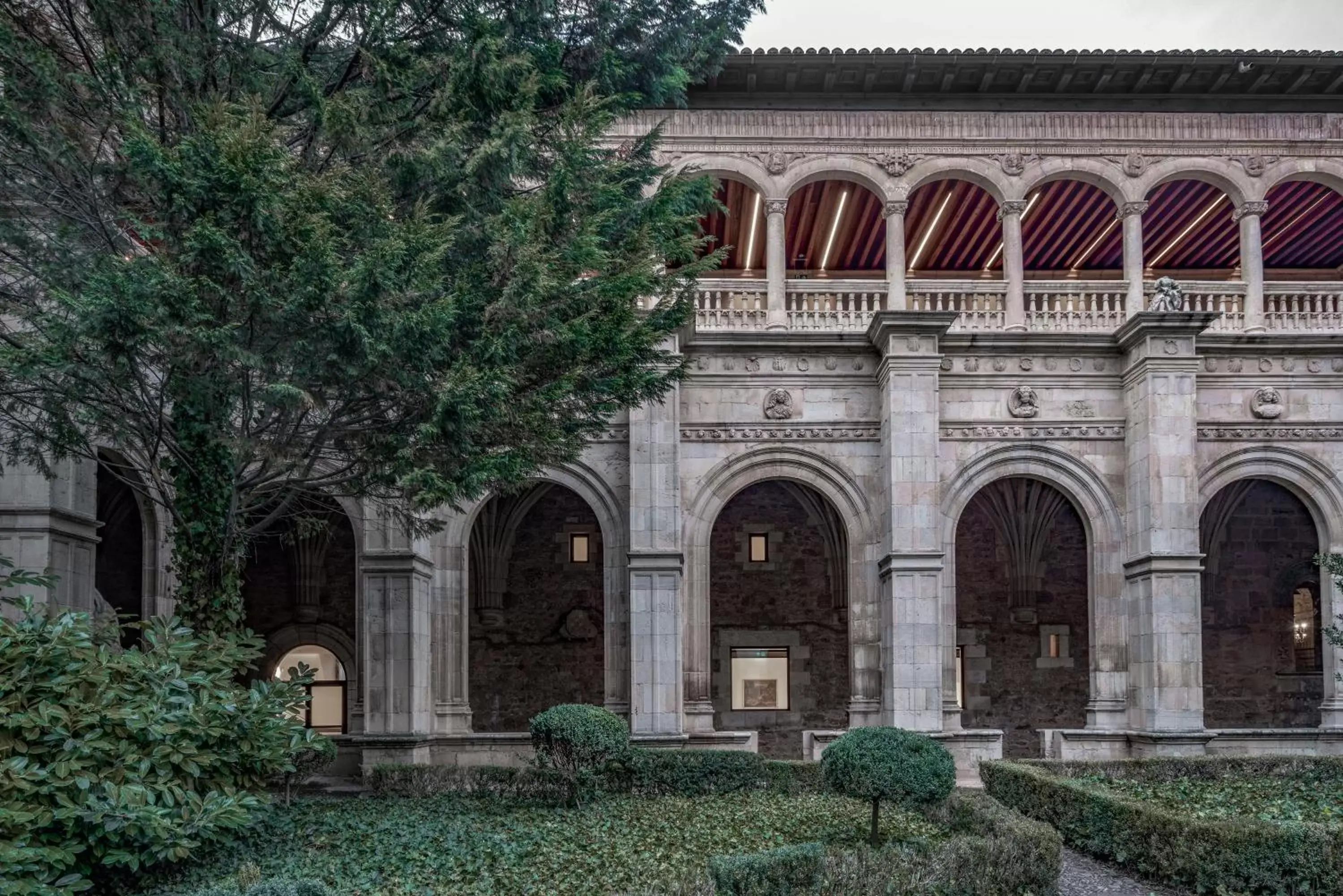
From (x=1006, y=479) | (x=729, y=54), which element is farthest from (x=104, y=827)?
(x=1006, y=479)

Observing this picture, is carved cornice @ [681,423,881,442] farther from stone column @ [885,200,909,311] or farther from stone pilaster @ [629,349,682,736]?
stone column @ [885,200,909,311]

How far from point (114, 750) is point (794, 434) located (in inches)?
471

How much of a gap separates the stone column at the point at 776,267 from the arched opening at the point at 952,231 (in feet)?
9.28

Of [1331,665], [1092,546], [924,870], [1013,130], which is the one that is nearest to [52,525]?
[924,870]

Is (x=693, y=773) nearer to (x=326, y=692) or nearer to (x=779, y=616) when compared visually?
(x=779, y=616)

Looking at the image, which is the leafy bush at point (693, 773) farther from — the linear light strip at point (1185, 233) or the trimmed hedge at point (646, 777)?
the linear light strip at point (1185, 233)

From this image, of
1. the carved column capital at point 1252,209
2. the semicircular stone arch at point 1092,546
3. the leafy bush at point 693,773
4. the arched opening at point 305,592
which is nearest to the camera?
the leafy bush at point 693,773

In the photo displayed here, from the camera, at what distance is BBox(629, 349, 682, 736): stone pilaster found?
17.4m

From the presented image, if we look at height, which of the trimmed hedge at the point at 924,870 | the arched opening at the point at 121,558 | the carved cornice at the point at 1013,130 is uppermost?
the carved cornice at the point at 1013,130

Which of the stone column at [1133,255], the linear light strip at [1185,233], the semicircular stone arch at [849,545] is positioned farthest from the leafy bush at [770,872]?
the linear light strip at [1185,233]

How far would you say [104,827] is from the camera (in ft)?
26.6

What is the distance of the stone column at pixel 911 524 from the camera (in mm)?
17312

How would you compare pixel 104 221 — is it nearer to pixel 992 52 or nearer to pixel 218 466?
pixel 218 466

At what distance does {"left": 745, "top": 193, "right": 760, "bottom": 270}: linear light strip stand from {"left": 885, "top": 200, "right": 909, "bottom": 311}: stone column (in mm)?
2234
